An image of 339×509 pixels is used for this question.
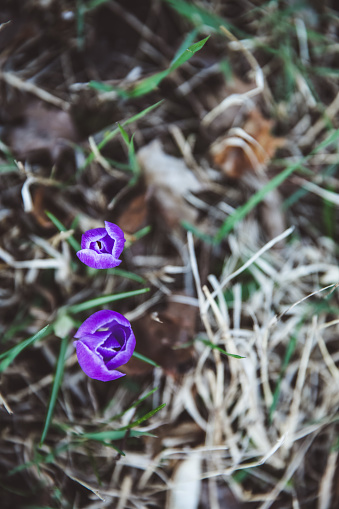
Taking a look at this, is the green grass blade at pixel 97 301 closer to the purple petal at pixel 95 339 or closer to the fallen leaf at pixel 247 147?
the purple petal at pixel 95 339

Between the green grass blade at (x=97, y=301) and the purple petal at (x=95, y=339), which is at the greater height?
the purple petal at (x=95, y=339)

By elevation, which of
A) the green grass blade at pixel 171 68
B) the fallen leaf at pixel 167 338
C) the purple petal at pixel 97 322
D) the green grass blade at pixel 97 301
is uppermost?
the green grass blade at pixel 171 68

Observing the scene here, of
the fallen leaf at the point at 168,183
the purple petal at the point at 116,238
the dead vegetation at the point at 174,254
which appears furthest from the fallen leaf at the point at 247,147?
the purple petal at the point at 116,238

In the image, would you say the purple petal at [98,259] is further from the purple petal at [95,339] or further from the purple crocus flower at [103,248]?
the purple petal at [95,339]

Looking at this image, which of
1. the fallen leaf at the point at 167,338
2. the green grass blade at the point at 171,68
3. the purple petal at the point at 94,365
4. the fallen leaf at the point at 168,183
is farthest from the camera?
the fallen leaf at the point at 168,183

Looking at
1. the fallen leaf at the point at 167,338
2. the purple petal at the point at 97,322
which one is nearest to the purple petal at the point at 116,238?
the purple petal at the point at 97,322

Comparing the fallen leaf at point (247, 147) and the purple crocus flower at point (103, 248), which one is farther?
the fallen leaf at point (247, 147)

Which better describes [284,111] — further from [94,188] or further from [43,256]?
[43,256]

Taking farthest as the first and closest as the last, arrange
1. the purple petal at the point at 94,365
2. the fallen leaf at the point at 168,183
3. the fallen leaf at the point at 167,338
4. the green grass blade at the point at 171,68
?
the fallen leaf at the point at 168,183, the fallen leaf at the point at 167,338, the green grass blade at the point at 171,68, the purple petal at the point at 94,365
